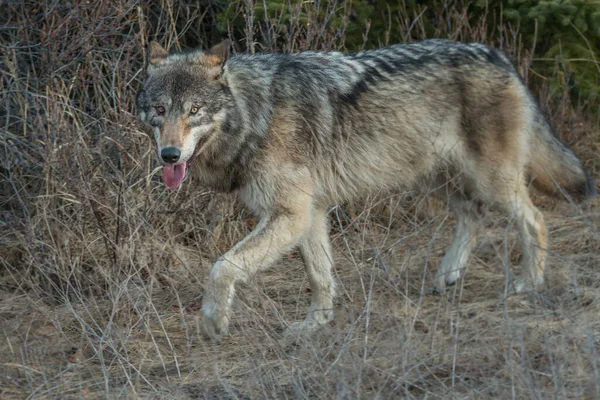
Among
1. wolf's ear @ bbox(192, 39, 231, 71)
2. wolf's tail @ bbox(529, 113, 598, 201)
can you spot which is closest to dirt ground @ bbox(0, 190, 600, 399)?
wolf's tail @ bbox(529, 113, 598, 201)

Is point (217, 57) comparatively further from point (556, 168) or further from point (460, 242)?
point (556, 168)

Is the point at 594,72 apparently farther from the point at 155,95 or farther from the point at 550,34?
the point at 155,95

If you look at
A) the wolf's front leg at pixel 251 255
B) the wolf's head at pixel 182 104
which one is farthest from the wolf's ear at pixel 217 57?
the wolf's front leg at pixel 251 255

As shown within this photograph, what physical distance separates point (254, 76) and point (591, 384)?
2589 millimetres

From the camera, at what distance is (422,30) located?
7.39 meters

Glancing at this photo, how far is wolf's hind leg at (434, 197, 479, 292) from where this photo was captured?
5895 mm

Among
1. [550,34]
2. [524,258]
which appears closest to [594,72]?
[550,34]

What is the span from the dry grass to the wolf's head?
1.57 feet

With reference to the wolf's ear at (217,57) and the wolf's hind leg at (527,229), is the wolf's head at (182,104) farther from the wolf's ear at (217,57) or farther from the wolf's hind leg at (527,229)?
the wolf's hind leg at (527,229)

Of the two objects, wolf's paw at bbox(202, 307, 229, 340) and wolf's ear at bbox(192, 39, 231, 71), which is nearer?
wolf's paw at bbox(202, 307, 229, 340)

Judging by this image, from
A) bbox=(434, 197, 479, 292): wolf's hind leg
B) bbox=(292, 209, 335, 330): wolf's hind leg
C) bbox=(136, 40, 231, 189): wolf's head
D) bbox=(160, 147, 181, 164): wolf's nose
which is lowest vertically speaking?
bbox=(434, 197, 479, 292): wolf's hind leg

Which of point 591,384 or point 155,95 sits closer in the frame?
point 591,384

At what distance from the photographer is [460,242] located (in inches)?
236

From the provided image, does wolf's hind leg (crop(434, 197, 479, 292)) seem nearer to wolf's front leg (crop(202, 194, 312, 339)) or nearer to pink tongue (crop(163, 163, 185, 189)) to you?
wolf's front leg (crop(202, 194, 312, 339))
